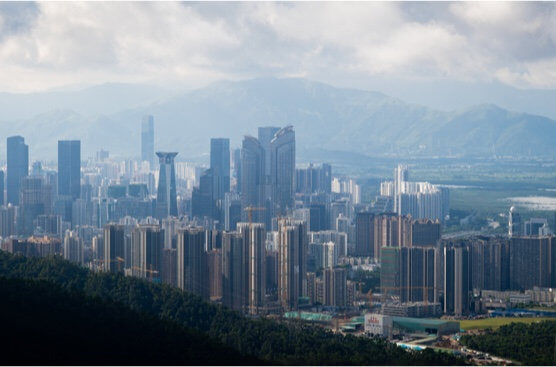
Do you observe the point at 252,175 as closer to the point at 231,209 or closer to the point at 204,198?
the point at 204,198

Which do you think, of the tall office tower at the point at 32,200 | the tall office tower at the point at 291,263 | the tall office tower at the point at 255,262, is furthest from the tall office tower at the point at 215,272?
the tall office tower at the point at 32,200

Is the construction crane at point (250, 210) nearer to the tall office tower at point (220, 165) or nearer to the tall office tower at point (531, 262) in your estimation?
the tall office tower at point (220, 165)

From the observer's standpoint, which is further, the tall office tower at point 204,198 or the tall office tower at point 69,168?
the tall office tower at point 69,168

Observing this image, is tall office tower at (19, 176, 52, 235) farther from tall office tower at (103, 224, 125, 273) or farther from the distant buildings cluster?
tall office tower at (103, 224, 125, 273)

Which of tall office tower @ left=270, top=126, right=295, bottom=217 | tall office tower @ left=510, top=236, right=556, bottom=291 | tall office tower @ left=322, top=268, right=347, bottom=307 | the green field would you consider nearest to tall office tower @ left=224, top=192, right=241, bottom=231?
tall office tower @ left=270, top=126, right=295, bottom=217

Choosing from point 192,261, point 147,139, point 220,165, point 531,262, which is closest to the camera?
point 192,261

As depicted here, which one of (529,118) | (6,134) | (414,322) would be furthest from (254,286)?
(6,134)

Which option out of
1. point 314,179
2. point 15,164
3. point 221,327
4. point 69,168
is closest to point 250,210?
point 314,179
